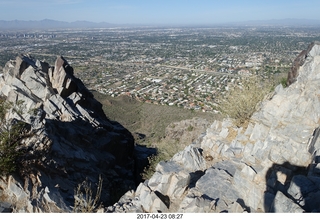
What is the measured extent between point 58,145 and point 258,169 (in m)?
7.93

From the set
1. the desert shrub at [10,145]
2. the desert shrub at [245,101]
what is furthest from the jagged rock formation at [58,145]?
the desert shrub at [245,101]

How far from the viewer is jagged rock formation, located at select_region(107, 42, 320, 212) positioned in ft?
19.0

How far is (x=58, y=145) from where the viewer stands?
10914mm

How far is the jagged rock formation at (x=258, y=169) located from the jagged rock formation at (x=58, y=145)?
9.41 feet

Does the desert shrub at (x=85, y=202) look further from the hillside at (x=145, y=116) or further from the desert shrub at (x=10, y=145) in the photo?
the hillside at (x=145, y=116)

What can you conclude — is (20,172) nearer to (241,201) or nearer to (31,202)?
(31,202)

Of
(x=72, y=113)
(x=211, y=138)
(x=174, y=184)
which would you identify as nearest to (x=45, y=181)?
(x=174, y=184)

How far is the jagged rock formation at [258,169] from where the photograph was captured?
19.0 ft

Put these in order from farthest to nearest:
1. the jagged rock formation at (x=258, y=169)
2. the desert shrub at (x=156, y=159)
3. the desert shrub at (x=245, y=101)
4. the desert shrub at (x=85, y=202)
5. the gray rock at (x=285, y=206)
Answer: the desert shrub at (x=156, y=159)
the desert shrub at (x=245, y=101)
the desert shrub at (x=85, y=202)
the jagged rock formation at (x=258, y=169)
the gray rock at (x=285, y=206)

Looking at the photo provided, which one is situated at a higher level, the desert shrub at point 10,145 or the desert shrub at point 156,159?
the desert shrub at point 10,145

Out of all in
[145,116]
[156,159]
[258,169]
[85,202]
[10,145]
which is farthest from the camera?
[145,116]

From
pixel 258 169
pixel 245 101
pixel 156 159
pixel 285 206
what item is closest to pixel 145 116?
pixel 156 159

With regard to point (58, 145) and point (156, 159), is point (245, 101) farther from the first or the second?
point (58, 145)

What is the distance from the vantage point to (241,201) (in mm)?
6363
